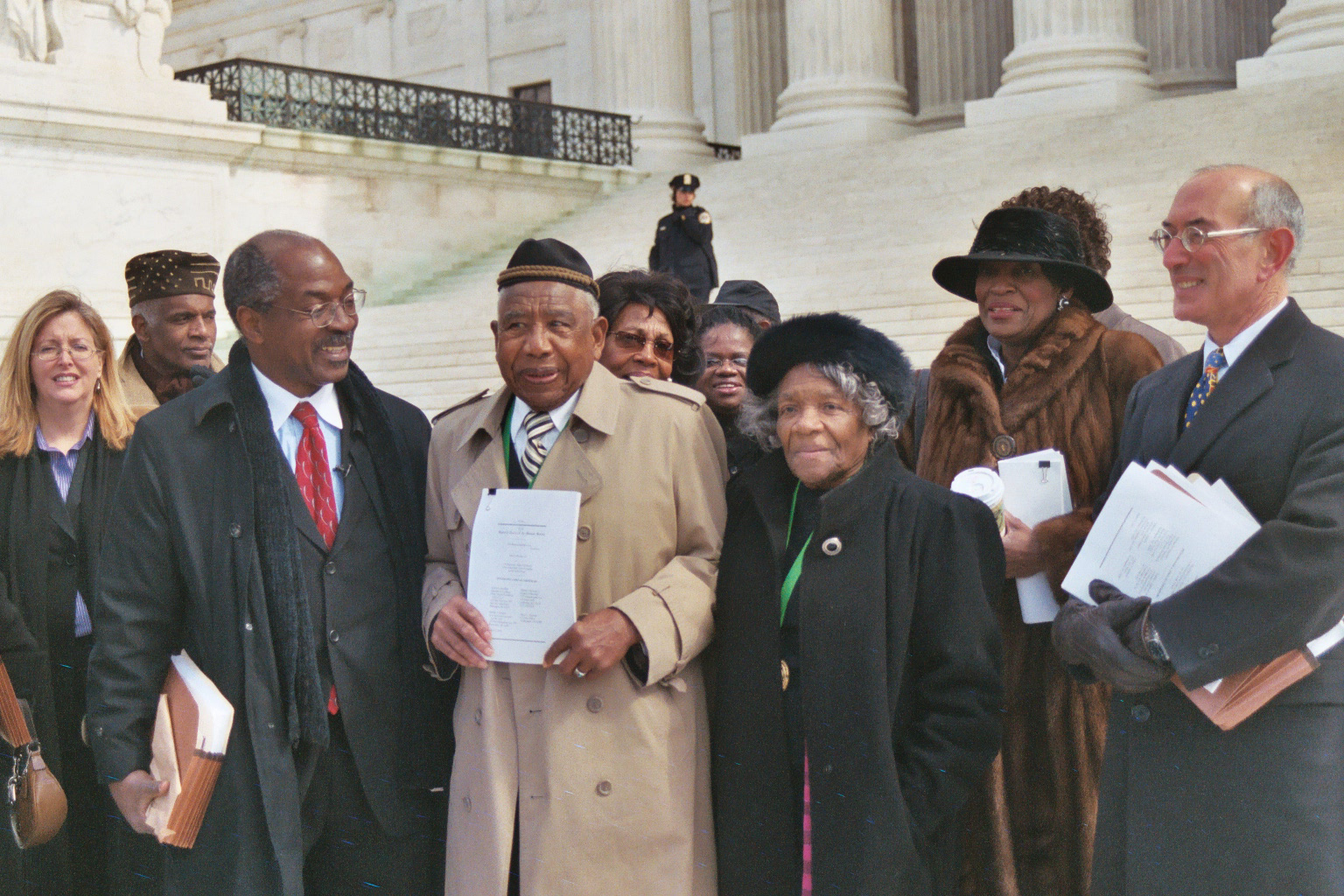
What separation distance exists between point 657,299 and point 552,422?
1008 millimetres

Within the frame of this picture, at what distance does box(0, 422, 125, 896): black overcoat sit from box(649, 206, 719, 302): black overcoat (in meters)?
9.81

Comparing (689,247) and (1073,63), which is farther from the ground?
(1073,63)

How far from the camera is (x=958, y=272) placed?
154 inches

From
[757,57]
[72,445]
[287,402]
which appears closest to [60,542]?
[72,445]

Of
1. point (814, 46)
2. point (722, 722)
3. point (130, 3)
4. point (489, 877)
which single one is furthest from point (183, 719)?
point (814, 46)

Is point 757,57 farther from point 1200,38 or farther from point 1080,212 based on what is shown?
point 1080,212

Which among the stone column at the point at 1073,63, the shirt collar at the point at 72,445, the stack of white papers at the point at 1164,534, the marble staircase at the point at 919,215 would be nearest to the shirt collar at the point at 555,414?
the stack of white papers at the point at 1164,534

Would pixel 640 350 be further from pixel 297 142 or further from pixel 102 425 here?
pixel 297 142

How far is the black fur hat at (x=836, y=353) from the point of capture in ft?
10.2

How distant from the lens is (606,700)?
3.09 m

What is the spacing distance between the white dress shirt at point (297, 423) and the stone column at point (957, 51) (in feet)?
72.6

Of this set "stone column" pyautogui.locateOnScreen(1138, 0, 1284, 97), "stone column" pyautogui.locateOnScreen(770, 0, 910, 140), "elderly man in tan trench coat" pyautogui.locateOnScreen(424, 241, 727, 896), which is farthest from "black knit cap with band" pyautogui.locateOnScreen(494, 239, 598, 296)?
"stone column" pyautogui.locateOnScreen(1138, 0, 1284, 97)

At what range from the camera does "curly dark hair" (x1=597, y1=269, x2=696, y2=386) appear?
4156 millimetres

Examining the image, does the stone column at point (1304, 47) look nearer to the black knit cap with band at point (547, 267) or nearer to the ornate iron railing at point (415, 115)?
the ornate iron railing at point (415, 115)
